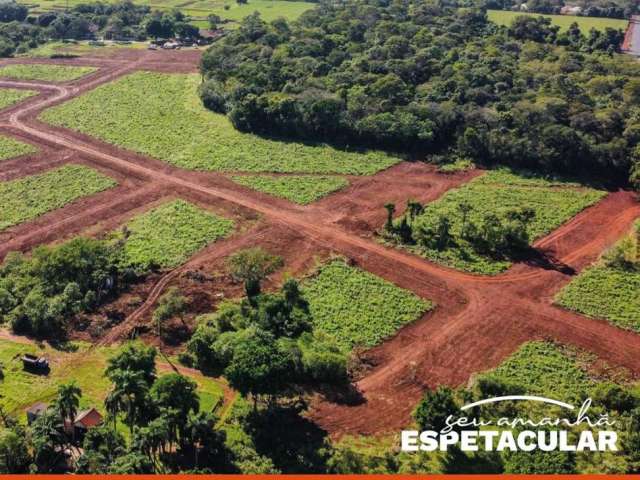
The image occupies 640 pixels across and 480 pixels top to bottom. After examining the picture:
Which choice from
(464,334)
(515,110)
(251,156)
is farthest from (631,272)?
(251,156)

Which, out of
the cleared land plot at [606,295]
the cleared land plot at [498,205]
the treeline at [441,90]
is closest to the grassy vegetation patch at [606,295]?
the cleared land plot at [606,295]

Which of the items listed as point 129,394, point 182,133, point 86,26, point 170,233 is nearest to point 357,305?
point 129,394

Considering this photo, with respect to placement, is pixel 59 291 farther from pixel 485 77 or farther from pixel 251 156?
pixel 485 77

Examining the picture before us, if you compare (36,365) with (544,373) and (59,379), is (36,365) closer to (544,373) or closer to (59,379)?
(59,379)

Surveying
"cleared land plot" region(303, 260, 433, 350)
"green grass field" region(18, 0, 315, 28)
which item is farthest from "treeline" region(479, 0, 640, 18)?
"cleared land plot" region(303, 260, 433, 350)

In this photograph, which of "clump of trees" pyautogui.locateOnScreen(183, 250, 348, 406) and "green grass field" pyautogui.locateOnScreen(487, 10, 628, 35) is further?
"green grass field" pyautogui.locateOnScreen(487, 10, 628, 35)

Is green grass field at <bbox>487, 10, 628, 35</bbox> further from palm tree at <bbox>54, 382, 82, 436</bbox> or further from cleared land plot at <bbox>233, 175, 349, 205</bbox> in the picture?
palm tree at <bbox>54, 382, 82, 436</bbox>
